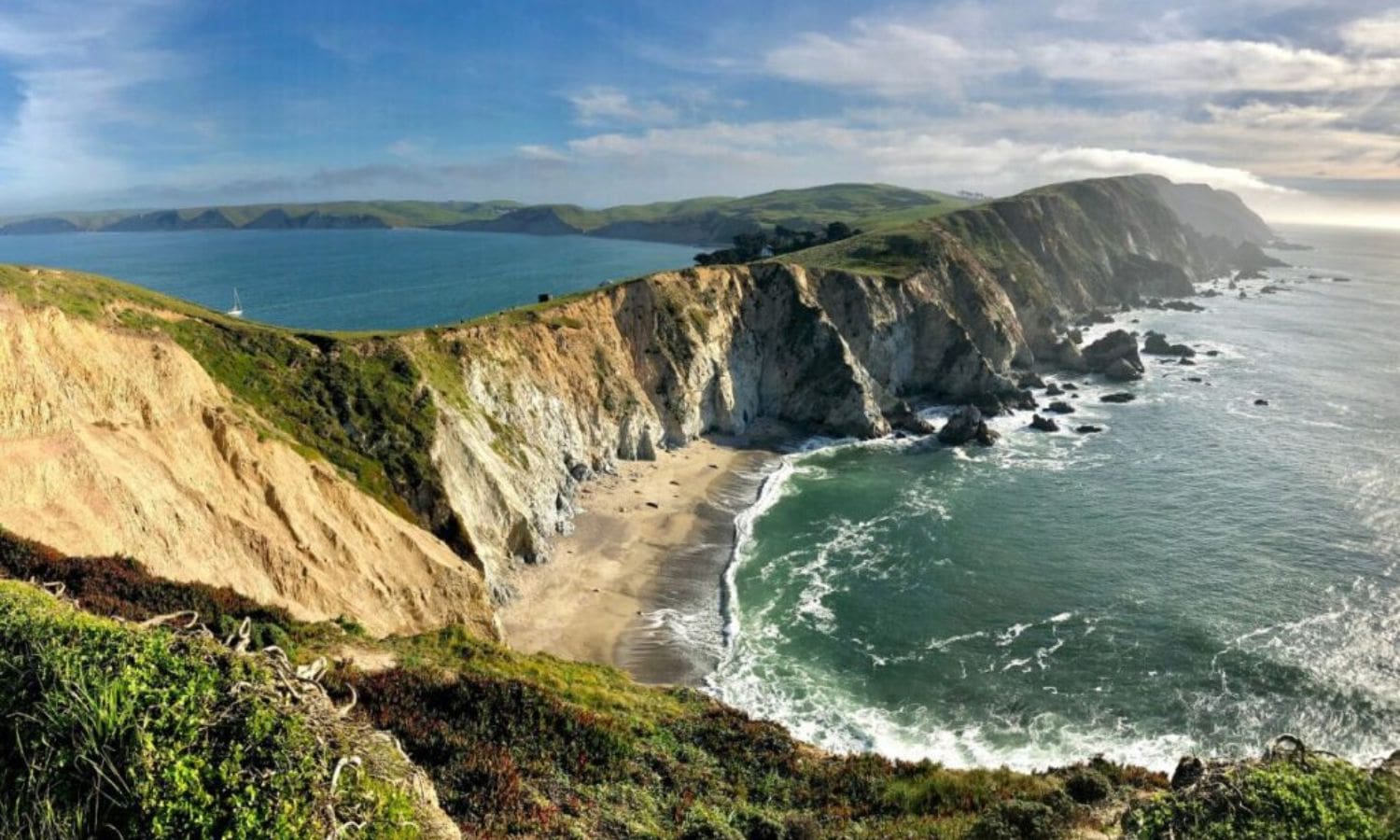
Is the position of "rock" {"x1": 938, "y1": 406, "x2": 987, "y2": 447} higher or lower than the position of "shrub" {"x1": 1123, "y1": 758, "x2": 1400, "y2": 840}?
lower

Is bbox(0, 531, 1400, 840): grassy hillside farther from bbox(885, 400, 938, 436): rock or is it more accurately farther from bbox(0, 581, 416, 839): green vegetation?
bbox(885, 400, 938, 436): rock

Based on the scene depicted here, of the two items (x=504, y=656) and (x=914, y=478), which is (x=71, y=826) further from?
(x=914, y=478)

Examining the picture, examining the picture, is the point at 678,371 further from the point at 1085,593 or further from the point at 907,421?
the point at 1085,593

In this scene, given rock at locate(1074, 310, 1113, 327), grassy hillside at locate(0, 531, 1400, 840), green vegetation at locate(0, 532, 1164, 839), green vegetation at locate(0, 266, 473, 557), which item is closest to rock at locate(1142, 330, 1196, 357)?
rock at locate(1074, 310, 1113, 327)

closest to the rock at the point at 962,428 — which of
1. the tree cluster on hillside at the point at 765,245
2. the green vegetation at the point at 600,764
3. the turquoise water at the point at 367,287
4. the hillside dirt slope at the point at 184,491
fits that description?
the hillside dirt slope at the point at 184,491

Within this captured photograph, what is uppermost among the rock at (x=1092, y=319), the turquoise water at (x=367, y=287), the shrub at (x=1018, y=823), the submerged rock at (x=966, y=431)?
the turquoise water at (x=367, y=287)

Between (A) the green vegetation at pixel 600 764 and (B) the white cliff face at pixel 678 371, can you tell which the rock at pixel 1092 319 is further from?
(A) the green vegetation at pixel 600 764

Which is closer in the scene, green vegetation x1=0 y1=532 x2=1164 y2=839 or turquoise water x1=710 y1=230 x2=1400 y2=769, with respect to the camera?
green vegetation x1=0 y1=532 x2=1164 y2=839
